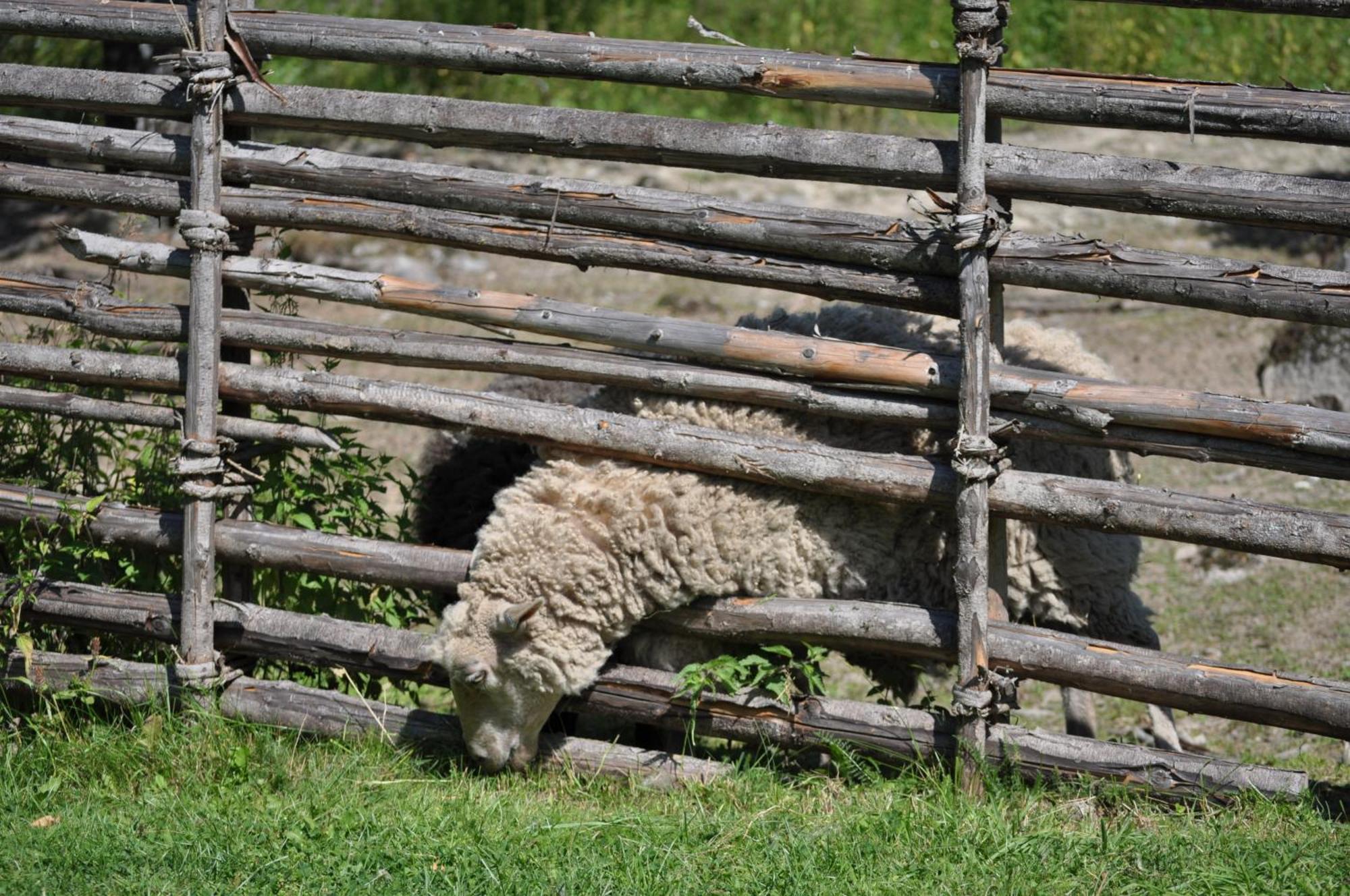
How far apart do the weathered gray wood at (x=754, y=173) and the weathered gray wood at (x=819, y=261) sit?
66 mm

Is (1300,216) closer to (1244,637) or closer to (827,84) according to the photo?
(827,84)

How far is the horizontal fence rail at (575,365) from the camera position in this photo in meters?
4.05

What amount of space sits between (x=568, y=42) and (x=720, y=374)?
130 cm

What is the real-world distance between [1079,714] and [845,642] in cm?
151

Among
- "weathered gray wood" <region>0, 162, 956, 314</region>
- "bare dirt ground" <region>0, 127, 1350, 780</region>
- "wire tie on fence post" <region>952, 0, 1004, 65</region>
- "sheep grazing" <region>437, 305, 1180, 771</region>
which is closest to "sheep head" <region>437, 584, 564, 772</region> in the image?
"sheep grazing" <region>437, 305, 1180, 771</region>

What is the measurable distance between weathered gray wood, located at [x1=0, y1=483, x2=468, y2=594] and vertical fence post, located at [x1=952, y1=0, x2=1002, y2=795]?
1893 millimetres

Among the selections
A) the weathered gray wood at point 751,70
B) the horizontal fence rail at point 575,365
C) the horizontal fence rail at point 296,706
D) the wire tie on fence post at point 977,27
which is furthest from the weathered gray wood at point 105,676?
the wire tie on fence post at point 977,27

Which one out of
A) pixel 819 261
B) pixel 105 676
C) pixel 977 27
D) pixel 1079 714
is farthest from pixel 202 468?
pixel 1079 714

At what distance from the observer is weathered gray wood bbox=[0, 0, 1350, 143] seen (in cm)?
381

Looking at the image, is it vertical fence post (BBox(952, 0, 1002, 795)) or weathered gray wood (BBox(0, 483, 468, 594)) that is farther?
weathered gray wood (BBox(0, 483, 468, 594))

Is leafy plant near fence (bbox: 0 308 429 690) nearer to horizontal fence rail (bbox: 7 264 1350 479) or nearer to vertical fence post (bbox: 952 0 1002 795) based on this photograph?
horizontal fence rail (bbox: 7 264 1350 479)

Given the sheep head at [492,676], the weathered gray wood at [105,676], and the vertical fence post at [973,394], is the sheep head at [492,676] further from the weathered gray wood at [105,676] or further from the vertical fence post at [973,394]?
the vertical fence post at [973,394]

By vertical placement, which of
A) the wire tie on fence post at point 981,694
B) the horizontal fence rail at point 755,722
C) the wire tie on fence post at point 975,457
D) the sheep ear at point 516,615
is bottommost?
the horizontal fence rail at point 755,722

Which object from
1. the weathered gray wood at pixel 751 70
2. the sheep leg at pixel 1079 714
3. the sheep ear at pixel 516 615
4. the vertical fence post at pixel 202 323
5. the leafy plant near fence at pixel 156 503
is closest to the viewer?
the weathered gray wood at pixel 751 70
